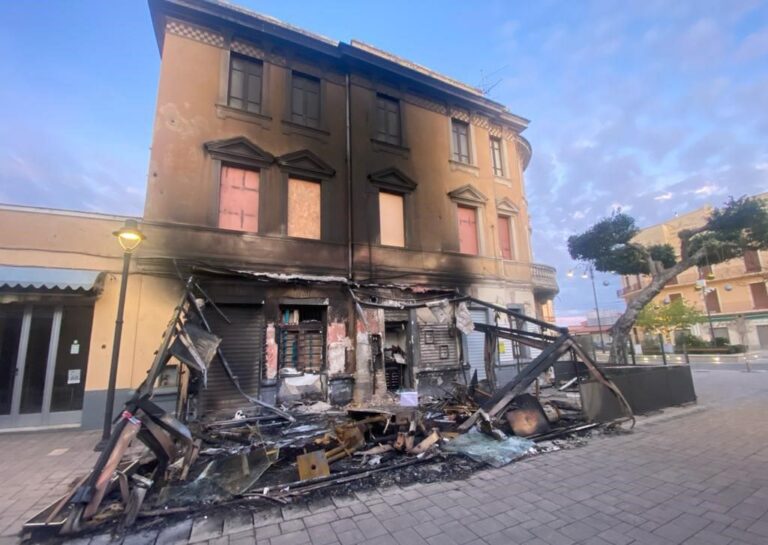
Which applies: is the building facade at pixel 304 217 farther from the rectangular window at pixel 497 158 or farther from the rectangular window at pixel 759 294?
the rectangular window at pixel 759 294

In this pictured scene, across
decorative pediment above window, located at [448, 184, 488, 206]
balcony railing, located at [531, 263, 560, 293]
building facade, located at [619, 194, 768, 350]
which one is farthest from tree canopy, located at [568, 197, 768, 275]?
building facade, located at [619, 194, 768, 350]

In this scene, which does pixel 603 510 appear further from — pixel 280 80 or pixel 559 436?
pixel 280 80

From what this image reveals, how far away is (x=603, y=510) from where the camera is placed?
388cm

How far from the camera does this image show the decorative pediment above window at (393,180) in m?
11.8

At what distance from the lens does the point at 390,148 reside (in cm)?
1238

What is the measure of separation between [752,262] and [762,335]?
21.4 feet

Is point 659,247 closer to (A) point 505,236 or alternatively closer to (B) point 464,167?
(A) point 505,236

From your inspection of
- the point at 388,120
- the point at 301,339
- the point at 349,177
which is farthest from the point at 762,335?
the point at 301,339

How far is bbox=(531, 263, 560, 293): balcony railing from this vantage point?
1472cm

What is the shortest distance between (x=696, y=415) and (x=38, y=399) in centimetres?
1527

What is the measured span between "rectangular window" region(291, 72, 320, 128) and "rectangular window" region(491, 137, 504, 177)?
783 centimetres

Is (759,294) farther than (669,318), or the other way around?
(759,294)

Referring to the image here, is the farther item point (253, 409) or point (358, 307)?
point (358, 307)

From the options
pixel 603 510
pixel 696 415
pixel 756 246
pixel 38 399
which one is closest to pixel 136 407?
pixel 603 510
